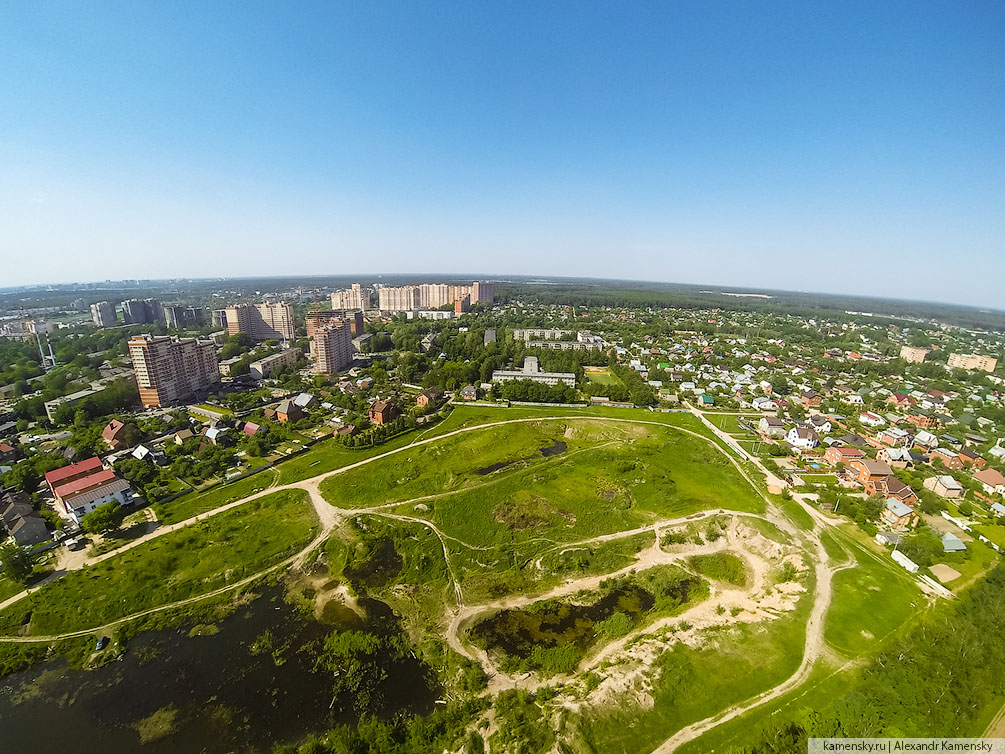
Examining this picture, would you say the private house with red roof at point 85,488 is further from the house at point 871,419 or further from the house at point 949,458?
the house at point 871,419

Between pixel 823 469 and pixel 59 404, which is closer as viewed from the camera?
pixel 823 469

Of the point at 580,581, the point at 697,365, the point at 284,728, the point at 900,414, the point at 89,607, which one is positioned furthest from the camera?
the point at 697,365

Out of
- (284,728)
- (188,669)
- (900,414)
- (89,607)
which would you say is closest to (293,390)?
(89,607)

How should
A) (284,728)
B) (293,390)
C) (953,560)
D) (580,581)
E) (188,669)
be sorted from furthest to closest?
(293,390) → (953,560) → (580,581) → (188,669) → (284,728)

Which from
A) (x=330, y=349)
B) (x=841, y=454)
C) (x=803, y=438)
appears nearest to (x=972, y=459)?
(x=841, y=454)

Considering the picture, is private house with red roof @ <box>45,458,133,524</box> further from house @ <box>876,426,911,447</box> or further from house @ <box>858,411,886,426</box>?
house @ <box>858,411,886,426</box>

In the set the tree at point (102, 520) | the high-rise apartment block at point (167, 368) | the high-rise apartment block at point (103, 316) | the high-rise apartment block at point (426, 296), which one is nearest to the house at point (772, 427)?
the tree at point (102, 520)

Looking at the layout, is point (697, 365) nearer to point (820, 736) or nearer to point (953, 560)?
point (953, 560)

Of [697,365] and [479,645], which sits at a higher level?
[697,365]
